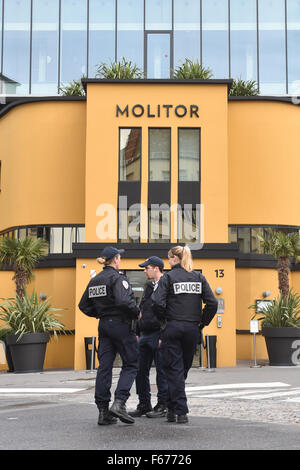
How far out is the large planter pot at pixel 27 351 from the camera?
1825cm

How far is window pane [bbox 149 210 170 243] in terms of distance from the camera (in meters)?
21.5

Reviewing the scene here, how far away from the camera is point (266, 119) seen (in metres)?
24.2

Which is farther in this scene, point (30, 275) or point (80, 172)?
point (80, 172)

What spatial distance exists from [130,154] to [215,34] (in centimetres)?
1595

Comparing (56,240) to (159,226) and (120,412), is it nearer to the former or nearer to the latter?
(159,226)

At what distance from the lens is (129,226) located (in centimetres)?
2148

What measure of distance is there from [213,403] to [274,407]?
0.93 metres

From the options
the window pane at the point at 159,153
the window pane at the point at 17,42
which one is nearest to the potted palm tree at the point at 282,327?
the window pane at the point at 159,153

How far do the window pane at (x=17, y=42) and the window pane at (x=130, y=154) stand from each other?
14.7 meters

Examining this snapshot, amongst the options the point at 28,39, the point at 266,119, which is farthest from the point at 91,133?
the point at 28,39

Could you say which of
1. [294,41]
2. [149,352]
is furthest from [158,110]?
[294,41]
